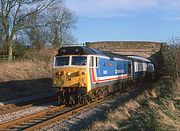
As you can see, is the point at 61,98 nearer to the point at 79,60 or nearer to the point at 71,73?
the point at 71,73

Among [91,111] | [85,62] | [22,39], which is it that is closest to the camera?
[91,111]

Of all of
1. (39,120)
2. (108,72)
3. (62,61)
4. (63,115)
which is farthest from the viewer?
(108,72)

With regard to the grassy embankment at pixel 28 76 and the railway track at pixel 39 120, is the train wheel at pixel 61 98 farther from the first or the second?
the grassy embankment at pixel 28 76

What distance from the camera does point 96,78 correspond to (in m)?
19.2

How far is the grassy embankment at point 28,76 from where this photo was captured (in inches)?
976

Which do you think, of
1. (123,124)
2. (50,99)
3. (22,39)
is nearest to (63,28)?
(22,39)

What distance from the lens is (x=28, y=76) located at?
3225cm

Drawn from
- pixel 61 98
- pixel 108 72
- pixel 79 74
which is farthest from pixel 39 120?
pixel 108 72

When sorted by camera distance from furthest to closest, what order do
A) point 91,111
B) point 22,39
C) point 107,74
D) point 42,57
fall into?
point 22,39, point 42,57, point 107,74, point 91,111

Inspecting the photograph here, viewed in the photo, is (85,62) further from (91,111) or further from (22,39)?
(22,39)

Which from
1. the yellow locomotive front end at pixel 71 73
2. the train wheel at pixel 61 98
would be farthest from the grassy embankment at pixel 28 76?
the yellow locomotive front end at pixel 71 73

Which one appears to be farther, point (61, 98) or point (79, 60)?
point (61, 98)

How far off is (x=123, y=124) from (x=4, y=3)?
111ft

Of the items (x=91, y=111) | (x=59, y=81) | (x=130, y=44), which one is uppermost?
(x=130, y=44)
